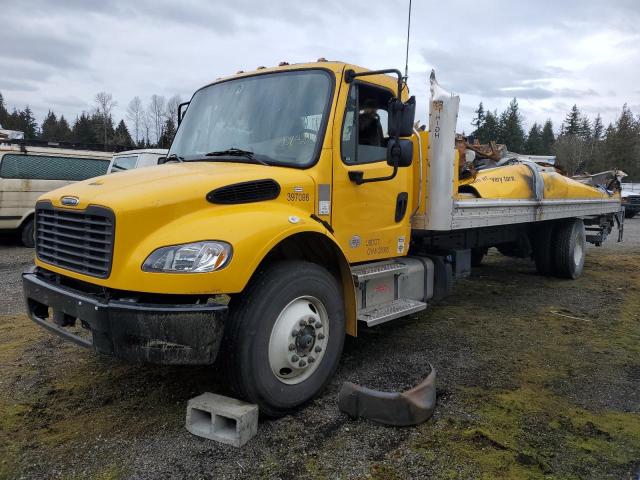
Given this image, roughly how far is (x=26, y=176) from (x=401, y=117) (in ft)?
33.0

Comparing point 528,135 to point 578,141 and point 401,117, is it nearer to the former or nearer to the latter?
point 578,141

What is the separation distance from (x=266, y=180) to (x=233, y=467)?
1818 mm

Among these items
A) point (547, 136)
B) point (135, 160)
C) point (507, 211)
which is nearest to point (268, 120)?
point (507, 211)

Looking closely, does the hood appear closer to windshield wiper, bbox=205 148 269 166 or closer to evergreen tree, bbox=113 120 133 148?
windshield wiper, bbox=205 148 269 166

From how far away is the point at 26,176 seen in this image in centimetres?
1115

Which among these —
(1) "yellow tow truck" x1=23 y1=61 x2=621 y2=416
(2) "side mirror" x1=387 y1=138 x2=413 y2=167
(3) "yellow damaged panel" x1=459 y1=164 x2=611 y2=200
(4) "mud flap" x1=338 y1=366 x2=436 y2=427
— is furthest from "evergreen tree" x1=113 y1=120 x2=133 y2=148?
(4) "mud flap" x1=338 y1=366 x2=436 y2=427

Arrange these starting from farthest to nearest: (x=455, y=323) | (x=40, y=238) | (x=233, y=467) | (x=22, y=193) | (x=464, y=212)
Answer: (x=22, y=193)
(x=455, y=323)
(x=464, y=212)
(x=40, y=238)
(x=233, y=467)

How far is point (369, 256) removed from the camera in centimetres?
454

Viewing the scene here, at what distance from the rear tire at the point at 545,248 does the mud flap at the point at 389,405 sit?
6.07 metres

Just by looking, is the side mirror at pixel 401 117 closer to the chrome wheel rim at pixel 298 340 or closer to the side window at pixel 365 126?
the side window at pixel 365 126

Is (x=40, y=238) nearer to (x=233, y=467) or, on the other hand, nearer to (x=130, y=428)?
(x=130, y=428)

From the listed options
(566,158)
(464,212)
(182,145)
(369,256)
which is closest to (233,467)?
(369,256)

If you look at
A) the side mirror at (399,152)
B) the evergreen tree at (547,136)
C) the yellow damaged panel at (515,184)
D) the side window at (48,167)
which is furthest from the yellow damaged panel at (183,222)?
the evergreen tree at (547,136)

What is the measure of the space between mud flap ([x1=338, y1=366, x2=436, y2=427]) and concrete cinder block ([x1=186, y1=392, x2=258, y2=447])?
0.68 m
